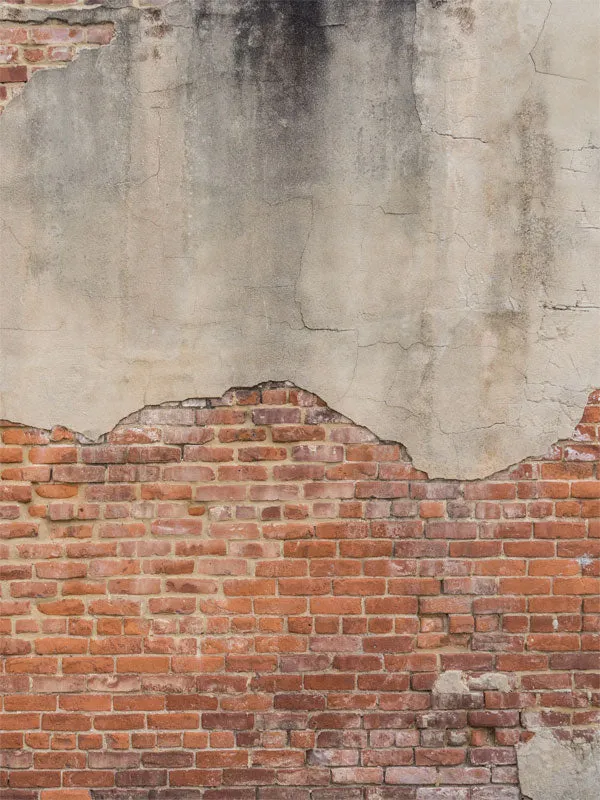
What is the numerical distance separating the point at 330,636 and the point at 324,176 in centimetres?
185

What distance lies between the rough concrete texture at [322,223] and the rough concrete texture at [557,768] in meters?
1.14

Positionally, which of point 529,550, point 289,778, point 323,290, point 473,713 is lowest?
point 289,778

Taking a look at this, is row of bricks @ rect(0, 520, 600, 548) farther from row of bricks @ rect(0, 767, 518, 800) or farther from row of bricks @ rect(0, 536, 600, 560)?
row of bricks @ rect(0, 767, 518, 800)

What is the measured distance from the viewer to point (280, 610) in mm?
2551

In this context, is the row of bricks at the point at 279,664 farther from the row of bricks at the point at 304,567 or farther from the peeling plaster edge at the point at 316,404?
the peeling plaster edge at the point at 316,404

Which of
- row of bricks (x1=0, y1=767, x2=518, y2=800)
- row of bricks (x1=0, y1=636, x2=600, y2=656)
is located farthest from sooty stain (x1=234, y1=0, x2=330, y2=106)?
row of bricks (x1=0, y1=767, x2=518, y2=800)

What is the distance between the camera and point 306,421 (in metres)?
2.57

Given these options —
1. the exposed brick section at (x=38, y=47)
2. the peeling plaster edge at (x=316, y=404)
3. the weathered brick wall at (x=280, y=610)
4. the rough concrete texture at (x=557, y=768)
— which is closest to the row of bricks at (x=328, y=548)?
the weathered brick wall at (x=280, y=610)

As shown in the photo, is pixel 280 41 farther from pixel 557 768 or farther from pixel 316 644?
pixel 557 768

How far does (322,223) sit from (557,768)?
7.77ft

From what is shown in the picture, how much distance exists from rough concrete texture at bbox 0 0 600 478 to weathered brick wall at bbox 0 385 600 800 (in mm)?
174

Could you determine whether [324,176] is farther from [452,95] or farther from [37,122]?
[37,122]

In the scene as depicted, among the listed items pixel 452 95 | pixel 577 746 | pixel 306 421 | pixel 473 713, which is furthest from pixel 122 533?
pixel 452 95

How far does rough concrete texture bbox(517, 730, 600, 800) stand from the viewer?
2512mm
